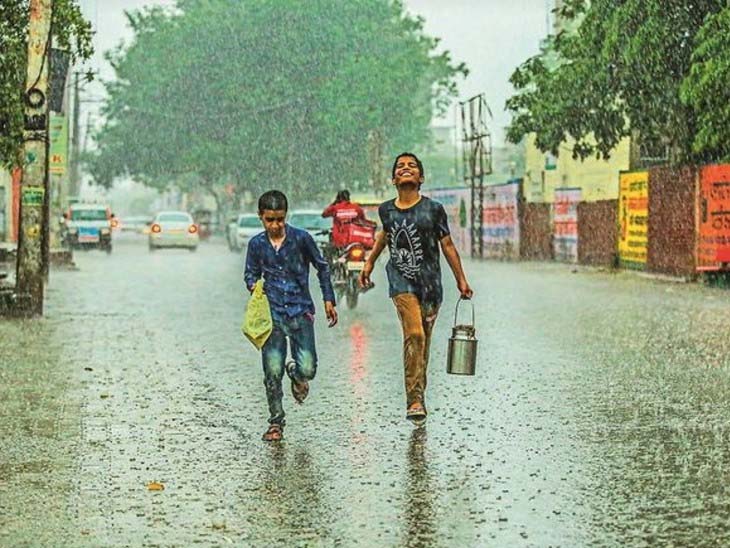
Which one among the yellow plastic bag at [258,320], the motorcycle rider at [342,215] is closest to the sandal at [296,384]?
the yellow plastic bag at [258,320]

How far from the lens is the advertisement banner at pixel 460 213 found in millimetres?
55284

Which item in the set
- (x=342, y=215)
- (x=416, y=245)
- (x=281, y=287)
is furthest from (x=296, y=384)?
(x=342, y=215)

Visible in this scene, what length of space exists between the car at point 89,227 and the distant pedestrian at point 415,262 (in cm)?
4450

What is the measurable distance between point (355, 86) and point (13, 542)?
216ft

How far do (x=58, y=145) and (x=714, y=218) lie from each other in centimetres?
1767

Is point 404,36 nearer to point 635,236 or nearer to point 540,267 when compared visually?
point 540,267

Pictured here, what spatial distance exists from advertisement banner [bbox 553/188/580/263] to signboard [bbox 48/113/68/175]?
13228mm

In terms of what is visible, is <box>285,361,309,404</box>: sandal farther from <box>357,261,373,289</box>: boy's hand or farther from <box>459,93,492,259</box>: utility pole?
<box>459,93,492,259</box>: utility pole

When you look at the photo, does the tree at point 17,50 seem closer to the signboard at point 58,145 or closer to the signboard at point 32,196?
the signboard at point 32,196

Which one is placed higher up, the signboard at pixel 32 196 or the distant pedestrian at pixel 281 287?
the signboard at pixel 32 196

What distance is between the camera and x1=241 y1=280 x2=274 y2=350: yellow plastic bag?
9.47 metres

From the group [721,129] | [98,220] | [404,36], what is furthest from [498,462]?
[404,36]

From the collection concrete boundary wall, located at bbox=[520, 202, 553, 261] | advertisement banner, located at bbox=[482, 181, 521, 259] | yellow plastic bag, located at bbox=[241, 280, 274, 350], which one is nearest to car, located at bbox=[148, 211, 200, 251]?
advertisement banner, located at bbox=[482, 181, 521, 259]

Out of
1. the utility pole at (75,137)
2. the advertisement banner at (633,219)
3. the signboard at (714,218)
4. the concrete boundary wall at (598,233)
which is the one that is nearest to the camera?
the signboard at (714,218)
